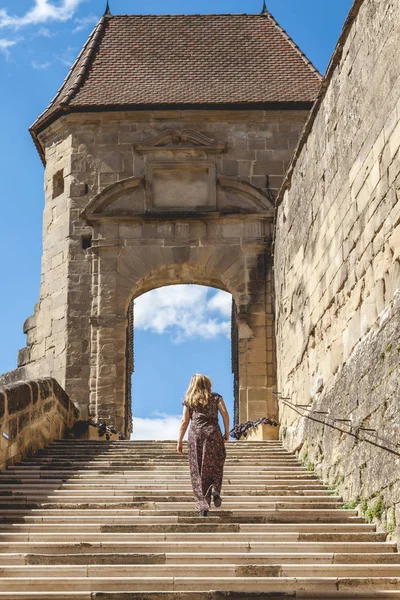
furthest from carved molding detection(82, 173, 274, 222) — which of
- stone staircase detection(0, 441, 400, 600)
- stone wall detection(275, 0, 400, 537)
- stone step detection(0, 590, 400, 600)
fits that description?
stone step detection(0, 590, 400, 600)

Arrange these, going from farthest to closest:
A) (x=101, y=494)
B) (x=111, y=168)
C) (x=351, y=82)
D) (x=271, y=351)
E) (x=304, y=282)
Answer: (x=111, y=168) < (x=271, y=351) < (x=304, y=282) < (x=351, y=82) < (x=101, y=494)

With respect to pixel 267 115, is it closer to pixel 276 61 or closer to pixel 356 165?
pixel 276 61

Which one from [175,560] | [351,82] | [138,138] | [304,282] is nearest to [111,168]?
[138,138]

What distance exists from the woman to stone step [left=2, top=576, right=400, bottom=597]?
151 centimetres

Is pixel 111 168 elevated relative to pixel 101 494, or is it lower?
elevated

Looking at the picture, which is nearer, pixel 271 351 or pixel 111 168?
pixel 271 351

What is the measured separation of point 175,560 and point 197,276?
1018cm

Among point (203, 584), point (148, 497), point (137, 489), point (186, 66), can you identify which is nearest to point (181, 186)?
point (186, 66)

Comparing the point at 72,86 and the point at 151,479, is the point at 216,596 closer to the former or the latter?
the point at 151,479

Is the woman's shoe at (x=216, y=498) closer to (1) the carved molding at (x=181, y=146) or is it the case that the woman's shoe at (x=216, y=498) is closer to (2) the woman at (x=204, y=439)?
(2) the woman at (x=204, y=439)

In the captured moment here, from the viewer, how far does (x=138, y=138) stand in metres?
16.8

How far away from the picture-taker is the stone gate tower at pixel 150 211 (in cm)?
1588

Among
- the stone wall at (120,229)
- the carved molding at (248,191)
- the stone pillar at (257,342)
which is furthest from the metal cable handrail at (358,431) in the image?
the carved molding at (248,191)

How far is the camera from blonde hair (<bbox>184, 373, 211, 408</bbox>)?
824cm
